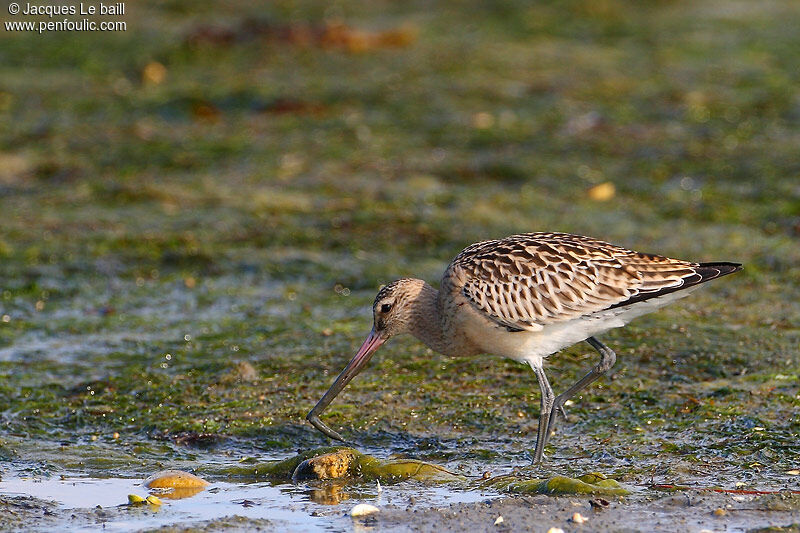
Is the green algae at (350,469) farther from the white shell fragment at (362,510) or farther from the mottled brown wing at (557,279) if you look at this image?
the mottled brown wing at (557,279)

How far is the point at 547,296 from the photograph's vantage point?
7273 millimetres

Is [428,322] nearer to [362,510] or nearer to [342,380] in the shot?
[342,380]

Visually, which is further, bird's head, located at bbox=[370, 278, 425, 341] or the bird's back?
bird's head, located at bbox=[370, 278, 425, 341]

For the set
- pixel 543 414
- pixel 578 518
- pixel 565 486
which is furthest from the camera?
pixel 543 414

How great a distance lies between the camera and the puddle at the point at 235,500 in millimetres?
6148

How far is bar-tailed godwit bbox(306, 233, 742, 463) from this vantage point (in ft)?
23.6

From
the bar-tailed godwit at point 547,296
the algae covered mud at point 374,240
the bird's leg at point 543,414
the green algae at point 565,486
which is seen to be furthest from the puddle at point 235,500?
the bar-tailed godwit at point 547,296

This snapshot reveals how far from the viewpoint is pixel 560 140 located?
542 inches

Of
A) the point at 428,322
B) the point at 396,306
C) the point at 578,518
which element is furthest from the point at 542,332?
the point at 578,518

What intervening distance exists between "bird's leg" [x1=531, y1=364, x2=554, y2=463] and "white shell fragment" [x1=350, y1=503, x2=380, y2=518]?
114cm

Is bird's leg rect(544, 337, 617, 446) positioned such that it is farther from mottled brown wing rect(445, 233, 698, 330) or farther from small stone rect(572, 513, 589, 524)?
small stone rect(572, 513, 589, 524)

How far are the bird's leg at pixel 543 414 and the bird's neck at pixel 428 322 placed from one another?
24.0 inches

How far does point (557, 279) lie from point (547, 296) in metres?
0.12

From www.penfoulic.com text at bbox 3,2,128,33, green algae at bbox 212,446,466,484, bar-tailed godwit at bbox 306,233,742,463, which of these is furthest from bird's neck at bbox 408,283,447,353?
www.penfoulic.com text at bbox 3,2,128,33
